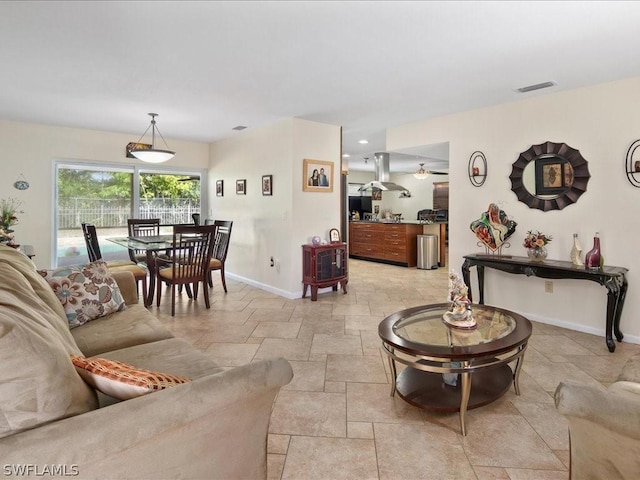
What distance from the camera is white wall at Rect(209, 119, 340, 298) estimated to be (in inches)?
198

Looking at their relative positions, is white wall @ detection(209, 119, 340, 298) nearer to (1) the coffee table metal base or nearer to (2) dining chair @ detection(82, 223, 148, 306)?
(2) dining chair @ detection(82, 223, 148, 306)

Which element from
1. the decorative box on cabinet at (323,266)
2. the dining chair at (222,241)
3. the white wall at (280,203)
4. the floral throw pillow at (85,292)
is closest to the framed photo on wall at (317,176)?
the white wall at (280,203)

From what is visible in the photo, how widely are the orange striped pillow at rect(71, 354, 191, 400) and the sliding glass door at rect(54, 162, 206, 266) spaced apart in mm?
4743

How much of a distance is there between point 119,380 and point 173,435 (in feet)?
0.79

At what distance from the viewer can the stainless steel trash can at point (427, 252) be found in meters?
7.36

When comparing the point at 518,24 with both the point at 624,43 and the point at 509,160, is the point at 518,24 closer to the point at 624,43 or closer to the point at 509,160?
the point at 624,43

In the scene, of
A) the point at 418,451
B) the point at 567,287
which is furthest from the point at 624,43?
the point at 418,451

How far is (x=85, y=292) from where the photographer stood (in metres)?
2.44

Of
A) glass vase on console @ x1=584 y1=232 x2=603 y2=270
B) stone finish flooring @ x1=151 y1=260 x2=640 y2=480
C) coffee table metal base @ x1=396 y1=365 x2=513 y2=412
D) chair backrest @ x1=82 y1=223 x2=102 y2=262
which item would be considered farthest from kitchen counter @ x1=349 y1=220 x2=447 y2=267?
chair backrest @ x1=82 y1=223 x2=102 y2=262

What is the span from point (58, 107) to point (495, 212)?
507 centimetres

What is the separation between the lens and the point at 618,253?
3512 mm

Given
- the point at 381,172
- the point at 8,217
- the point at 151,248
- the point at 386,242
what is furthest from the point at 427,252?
the point at 8,217

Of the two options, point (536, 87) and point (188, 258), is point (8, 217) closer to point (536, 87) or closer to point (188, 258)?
point (188, 258)

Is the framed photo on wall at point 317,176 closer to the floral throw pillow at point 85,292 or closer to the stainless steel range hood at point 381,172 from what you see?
the stainless steel range hood at point 381,172
